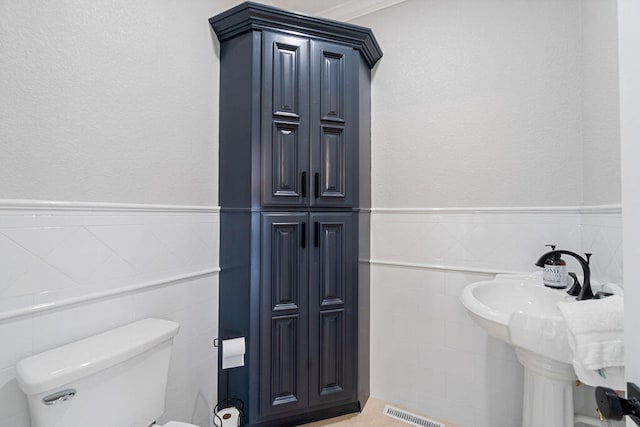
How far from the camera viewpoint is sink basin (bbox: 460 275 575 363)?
896 millimetres

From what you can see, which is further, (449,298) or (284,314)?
(449,298)

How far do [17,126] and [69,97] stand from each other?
20 centimetres

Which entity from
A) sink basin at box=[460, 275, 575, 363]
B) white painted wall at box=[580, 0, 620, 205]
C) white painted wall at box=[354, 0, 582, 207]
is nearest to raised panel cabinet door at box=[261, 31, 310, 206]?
white painted wall at box=[354, 0, 582, 207]

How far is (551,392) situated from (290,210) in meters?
1.33

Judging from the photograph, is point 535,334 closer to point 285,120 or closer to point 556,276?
point 556,276

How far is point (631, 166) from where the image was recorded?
1.64 feet

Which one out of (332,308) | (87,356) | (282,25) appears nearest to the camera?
(87,356)

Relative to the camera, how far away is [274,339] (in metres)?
1.57

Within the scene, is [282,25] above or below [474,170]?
above

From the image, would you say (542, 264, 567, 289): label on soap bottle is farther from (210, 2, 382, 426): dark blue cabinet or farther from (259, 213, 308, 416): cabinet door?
(259, 213, 308, 416): cabinet door

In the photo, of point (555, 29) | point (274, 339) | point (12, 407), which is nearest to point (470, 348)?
point (274, 339)

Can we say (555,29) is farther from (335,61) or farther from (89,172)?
(89,172)

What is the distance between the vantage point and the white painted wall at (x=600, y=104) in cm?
113

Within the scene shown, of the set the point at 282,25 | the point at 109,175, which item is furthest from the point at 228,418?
the point at 282,25
